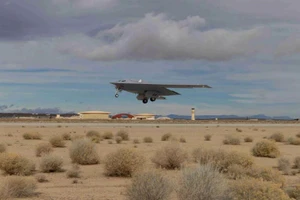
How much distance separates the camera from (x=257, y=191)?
10.0 m

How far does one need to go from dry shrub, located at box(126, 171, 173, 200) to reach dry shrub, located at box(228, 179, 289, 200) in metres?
2.89

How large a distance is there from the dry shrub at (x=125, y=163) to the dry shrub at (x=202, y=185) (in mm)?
8604

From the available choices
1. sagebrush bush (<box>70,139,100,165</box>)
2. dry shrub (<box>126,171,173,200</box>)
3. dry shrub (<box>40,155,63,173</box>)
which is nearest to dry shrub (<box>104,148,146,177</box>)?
dry shrub (<box>40,155,63,173</box>)

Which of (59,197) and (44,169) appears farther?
(44,169)

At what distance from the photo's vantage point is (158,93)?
109 feet

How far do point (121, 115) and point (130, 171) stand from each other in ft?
537

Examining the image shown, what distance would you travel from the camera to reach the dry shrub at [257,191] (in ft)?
32.4

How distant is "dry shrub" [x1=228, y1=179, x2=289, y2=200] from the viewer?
989 centimetres

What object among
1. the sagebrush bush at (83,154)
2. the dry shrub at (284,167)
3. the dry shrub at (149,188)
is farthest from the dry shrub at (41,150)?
the dry shrub at (149,188)

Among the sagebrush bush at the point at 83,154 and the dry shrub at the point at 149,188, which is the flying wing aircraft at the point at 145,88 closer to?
the sagebrush bush at the point at 83,154

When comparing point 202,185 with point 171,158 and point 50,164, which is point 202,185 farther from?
point 50,164

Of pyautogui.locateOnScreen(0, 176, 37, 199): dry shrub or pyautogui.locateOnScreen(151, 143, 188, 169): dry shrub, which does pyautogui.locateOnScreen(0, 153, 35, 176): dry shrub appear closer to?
pyautogui.locateOnScreen(0, 176, 37, 199): dry shrub

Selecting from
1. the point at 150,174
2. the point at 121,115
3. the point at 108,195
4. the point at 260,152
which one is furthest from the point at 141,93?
the point at 121,115

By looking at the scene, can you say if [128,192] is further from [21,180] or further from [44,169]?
[44,169]
